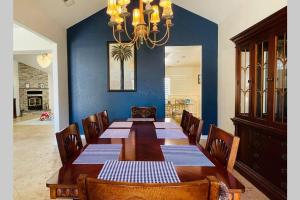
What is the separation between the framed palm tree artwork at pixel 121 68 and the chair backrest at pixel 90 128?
266cm

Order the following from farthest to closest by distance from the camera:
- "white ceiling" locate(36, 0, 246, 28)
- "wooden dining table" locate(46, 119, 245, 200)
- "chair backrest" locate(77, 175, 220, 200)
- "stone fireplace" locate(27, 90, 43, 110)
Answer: "stone fireplace" locate(27, 90, 43, 110) → "white ceiling" locate(36, 0, 246, 28) → "wooden dining table" locate(46, 119, 245, 200) → "chair backrest" locate(77, 175, 220, 200)

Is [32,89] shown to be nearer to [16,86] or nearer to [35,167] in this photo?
[16,86]

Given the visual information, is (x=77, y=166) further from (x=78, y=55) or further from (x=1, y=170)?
(x=78, y=55)

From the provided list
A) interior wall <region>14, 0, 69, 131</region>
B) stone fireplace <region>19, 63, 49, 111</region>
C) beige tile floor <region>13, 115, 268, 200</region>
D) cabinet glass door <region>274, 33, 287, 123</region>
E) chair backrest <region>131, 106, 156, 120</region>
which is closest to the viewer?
cabinet glass door <region>274, 33, 287, 123</region>

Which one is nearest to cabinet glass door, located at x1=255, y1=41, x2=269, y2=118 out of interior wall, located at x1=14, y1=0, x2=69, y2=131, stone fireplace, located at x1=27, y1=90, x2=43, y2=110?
interior wall, located at x1=14, y1=0, x2=69, y2=131

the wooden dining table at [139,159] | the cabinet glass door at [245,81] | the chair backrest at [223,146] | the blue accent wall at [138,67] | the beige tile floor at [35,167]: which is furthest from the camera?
the blue accent wall at [138,67]

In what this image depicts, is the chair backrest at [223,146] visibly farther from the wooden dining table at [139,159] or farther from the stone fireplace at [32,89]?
the stone fireplace at [32,89]

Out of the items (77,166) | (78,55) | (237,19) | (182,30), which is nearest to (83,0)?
(78,55)

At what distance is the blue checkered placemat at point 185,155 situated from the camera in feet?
4.06

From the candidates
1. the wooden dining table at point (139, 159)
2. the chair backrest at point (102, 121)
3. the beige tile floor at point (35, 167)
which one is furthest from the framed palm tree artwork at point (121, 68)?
the wooden dining table at point (139, 159)

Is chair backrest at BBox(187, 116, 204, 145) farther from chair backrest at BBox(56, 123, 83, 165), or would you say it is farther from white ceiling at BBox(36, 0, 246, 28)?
white ceiling at BBox(36, 0, 246, 28)

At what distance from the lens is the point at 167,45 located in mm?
4938

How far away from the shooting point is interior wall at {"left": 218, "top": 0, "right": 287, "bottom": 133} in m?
3.09

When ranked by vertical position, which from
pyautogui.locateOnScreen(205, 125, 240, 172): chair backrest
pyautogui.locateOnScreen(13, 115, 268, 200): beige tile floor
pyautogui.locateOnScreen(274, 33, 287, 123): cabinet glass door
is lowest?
pyautogui.locateOnScreen(13, 115, 268, 200): beige tile floor
